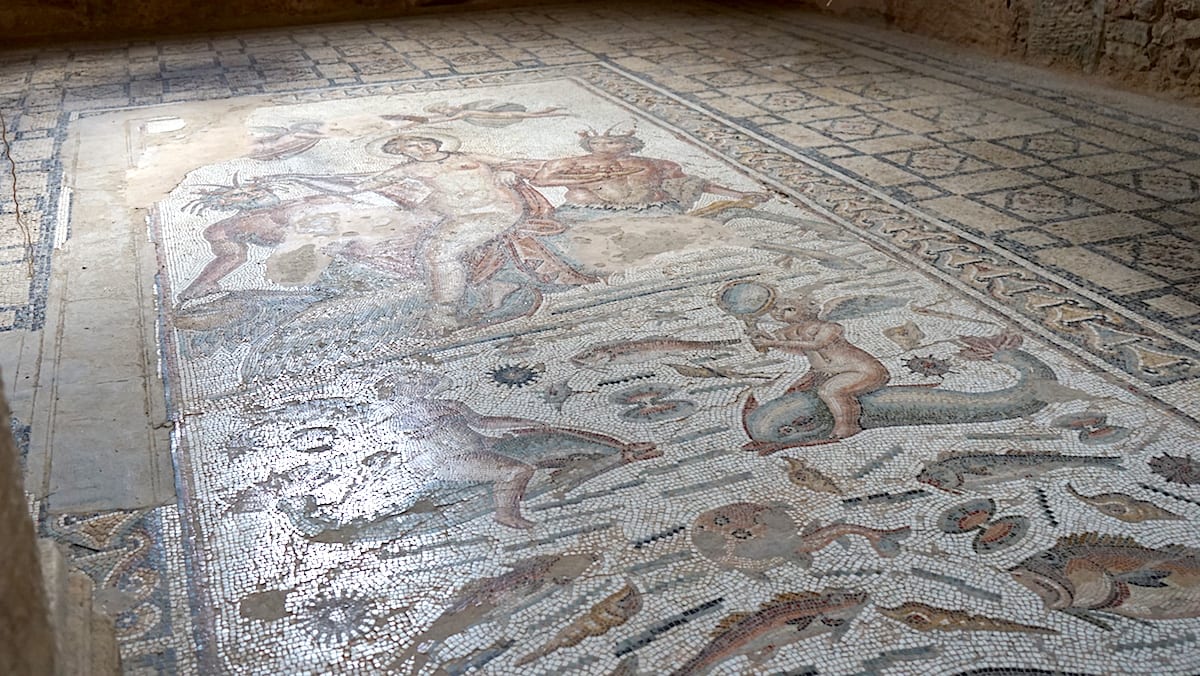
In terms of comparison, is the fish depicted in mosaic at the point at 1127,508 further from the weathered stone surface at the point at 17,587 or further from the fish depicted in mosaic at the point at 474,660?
the weathered stone surface at the point at 17,587

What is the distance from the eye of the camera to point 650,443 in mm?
2273

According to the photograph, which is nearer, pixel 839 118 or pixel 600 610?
pixel 600 610

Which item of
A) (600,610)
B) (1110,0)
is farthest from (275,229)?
(1110,0)

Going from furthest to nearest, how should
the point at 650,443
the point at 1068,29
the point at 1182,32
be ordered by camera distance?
the point at 1068,29, the point at 1182,32, the point at 650,443

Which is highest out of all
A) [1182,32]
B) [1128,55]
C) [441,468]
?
[1182,32]

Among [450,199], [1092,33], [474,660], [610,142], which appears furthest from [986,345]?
[1092,33]

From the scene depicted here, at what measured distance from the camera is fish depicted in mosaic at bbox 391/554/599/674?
5.65 feet

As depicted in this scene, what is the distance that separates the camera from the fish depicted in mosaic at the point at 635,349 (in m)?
2.64

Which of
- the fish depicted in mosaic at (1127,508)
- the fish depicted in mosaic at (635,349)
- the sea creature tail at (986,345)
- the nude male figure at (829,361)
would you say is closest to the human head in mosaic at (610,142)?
the nude male figure at (829,361)

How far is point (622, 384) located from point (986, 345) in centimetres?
89

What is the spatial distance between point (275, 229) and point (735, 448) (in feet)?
6.33

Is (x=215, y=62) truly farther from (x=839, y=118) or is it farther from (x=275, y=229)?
(x=839, y=118)

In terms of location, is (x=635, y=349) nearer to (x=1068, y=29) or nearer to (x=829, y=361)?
(x=829, y=361)

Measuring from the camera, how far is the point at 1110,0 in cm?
527
